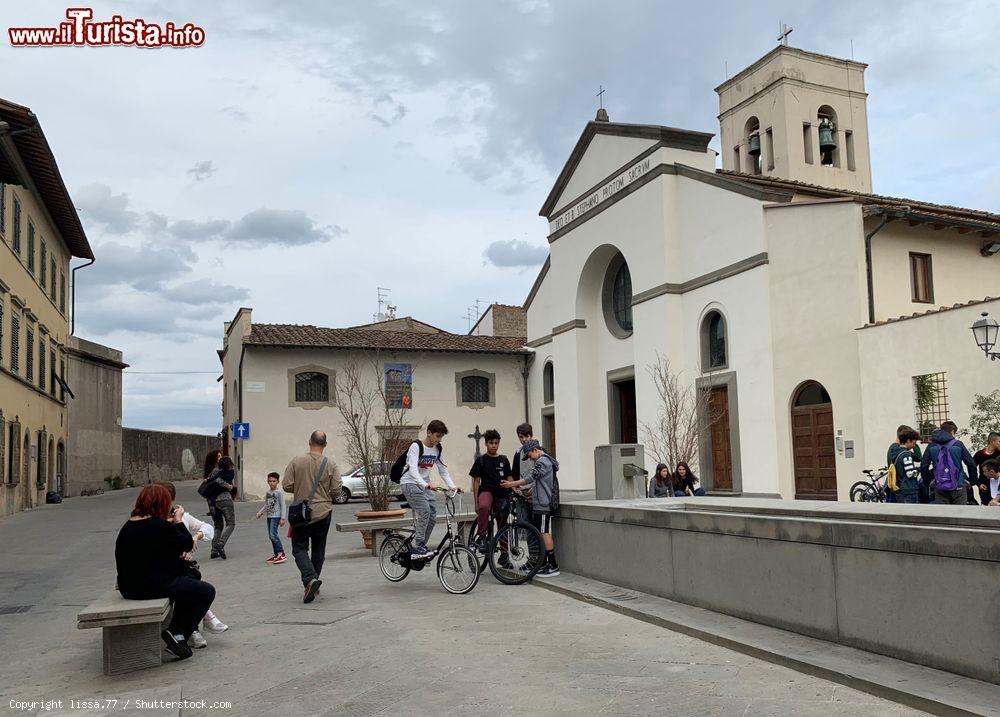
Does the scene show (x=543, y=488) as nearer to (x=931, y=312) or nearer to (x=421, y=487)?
(x=421, y=487)

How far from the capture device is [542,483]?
31.5 feet

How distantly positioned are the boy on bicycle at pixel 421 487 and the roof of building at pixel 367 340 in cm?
2238

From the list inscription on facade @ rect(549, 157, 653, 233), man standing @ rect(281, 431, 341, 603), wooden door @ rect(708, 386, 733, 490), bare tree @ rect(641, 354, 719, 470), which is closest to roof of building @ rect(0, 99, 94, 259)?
man standing @ rect(281, 431, 341, 603)

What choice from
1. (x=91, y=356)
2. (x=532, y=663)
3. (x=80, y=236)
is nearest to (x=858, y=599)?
(x=532, y=663)

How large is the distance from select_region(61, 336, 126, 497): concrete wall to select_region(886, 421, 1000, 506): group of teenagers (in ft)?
102

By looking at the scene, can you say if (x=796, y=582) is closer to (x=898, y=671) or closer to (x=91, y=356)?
(x=898, y=671)

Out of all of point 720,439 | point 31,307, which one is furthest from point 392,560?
point 31,307

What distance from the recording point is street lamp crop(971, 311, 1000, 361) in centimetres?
1425

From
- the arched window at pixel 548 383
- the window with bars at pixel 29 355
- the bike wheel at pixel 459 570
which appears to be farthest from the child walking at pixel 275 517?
the arched window at pixel 548 383

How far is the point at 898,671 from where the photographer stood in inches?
207

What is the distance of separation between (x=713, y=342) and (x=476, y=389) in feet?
43.3

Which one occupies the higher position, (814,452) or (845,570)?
(814,452)

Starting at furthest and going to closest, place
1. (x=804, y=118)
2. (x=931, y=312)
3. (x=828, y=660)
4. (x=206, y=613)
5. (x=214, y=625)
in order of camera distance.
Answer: (x=804, y=118) → (x=931, y=312) → (x=214, y=625) → (x=206, y=613) → (x=828, y=660)

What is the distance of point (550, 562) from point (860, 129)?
90.8 feet
